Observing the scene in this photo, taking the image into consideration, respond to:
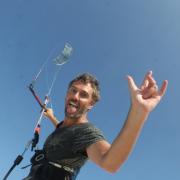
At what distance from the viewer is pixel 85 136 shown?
17.0ft

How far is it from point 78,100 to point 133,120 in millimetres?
1911

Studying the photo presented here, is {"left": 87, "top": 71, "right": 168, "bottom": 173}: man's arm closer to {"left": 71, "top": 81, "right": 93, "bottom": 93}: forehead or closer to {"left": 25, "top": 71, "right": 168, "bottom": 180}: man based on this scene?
{"left": 25, "top": 71, "right": 168, "bottom": 180}: man

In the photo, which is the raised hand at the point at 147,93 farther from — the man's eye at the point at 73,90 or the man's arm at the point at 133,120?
the man's eye at the point at 73,90

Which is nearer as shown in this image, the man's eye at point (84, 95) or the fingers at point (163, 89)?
the fingers at point (163, 89)

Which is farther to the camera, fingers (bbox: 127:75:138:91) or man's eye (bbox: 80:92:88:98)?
man's eye (bbox: 80:92:88:98)

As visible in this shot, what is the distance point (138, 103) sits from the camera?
3957 mm

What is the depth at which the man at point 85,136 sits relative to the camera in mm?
3973

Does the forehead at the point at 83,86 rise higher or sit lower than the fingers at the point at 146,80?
higher

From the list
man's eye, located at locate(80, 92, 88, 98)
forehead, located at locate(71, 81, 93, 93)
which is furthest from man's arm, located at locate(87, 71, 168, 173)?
forehead, located at locate(71, 81, 93, 93)

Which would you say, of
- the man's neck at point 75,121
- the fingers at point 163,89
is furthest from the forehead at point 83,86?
the fingers at point 163,89

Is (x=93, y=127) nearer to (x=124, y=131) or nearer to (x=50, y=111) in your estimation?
(x=124, y=131)

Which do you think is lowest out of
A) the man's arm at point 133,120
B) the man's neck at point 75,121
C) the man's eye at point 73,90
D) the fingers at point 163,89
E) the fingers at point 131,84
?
the man's arm at point 133,120

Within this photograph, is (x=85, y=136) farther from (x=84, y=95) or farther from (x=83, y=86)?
(x=83, y=86)

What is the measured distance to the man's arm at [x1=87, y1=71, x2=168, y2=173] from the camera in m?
3.92
